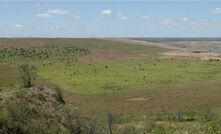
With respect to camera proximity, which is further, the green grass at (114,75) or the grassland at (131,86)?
the green grass at (114,75)

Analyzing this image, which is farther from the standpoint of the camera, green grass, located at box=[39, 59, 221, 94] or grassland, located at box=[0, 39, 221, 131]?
green grass, located at box=[39, 59, 221, 94]

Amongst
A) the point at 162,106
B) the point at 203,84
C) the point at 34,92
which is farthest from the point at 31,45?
the point at 34,92

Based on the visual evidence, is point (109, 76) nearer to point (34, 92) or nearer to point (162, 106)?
point (162, 106)

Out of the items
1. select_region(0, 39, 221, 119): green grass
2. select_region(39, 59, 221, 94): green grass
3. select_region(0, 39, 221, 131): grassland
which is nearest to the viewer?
select_region(0, 39, 221, 131): grassland

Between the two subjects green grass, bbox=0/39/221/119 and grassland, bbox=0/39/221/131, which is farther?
green grass, bbox=0/39/221/119

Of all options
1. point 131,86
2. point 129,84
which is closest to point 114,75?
point 129,84

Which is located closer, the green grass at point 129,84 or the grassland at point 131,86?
the grassland at point 131,86

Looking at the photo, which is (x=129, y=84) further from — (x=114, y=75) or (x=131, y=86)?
(x=114, y=75)

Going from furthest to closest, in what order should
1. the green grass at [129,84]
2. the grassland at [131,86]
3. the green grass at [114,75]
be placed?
the green grass at [114,75]
the green grass at [129,84]
the grassland at [131,86]

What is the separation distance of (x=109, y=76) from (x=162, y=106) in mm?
28725

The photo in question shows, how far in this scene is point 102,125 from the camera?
33.2m

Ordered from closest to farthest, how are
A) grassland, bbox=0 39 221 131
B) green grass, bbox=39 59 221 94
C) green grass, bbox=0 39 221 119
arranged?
grassland, bbox=0 39 221 131 → green grass, bbox=0 39 221 119 → green grass, bbox=39 59 221 94

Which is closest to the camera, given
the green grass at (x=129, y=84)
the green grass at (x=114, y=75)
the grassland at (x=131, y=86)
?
the grassland at (x=131, y=86)

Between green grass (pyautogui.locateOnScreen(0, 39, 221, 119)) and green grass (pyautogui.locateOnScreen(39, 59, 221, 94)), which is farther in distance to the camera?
green grass (pyautogui.locateOnScreen(39, 59, 221, 94))
